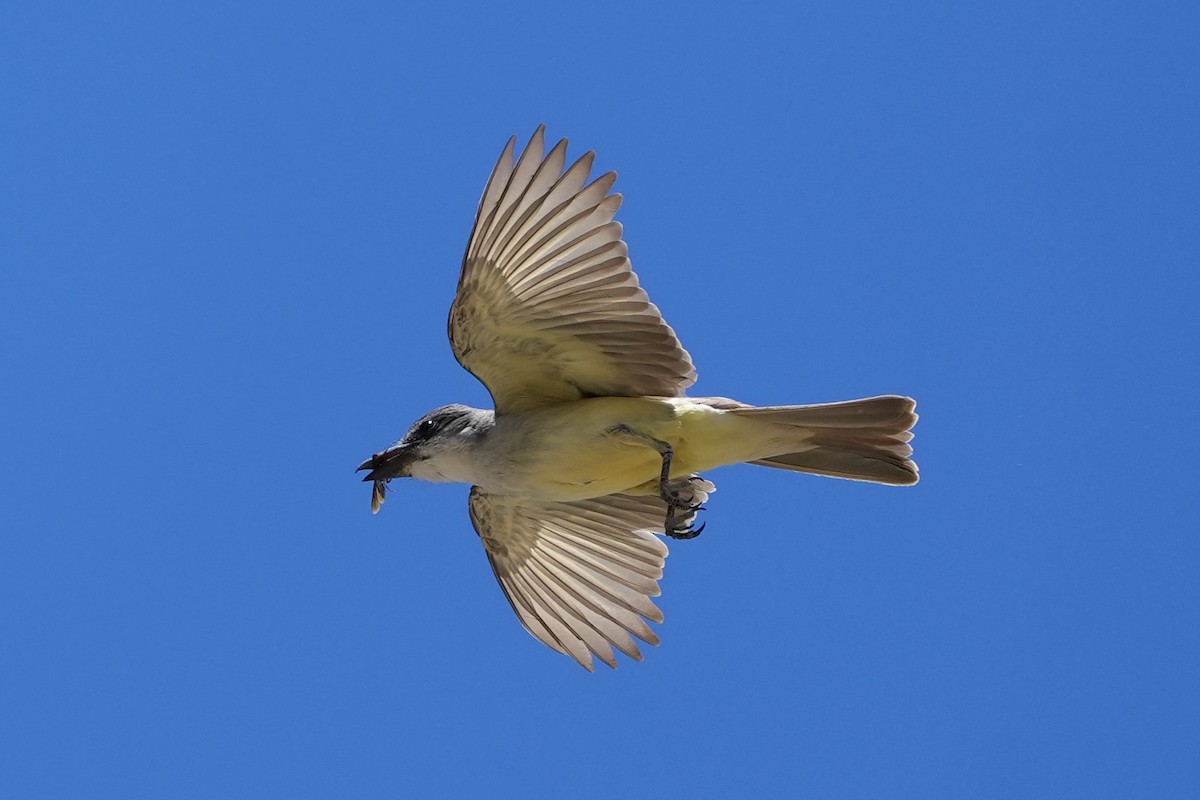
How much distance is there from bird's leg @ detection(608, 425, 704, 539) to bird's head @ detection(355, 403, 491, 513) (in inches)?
29.6

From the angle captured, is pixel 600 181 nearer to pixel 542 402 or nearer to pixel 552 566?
pixel 542 402

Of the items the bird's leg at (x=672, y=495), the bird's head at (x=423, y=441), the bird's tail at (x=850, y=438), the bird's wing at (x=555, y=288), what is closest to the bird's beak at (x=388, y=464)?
the bird's head at (x=423, y=441)

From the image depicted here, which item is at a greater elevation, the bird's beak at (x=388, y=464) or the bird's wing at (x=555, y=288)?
the bird's wing at (x=555, y=288)

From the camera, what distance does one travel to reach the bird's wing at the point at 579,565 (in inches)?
323

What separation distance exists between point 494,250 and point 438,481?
4.00 feet

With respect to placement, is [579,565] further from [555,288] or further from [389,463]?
[555,288]

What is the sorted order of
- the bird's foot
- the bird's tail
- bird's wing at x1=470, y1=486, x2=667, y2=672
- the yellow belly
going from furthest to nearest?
bird's wing at x1=470, y1=486, x2=667, y2=672 → the bird's foot → the yellow belly → the bird's tail

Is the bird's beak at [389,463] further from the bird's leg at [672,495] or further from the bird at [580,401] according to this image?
the bird's leg at [672,495]

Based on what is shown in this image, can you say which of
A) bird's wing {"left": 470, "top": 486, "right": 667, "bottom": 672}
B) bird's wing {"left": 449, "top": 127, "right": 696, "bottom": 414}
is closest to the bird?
bird's wing {"left": 449, "top": 127, "right": 696, "bottom": 414}

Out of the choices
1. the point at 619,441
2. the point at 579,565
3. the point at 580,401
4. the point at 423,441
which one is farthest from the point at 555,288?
the point at 579,565

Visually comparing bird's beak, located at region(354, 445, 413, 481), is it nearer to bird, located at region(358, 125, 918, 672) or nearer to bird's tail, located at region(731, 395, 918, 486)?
bird, located at region(358, 125, 918, 672)

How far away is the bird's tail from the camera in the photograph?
7.07m

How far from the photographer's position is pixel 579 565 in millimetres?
8359

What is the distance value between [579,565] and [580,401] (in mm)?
1142
